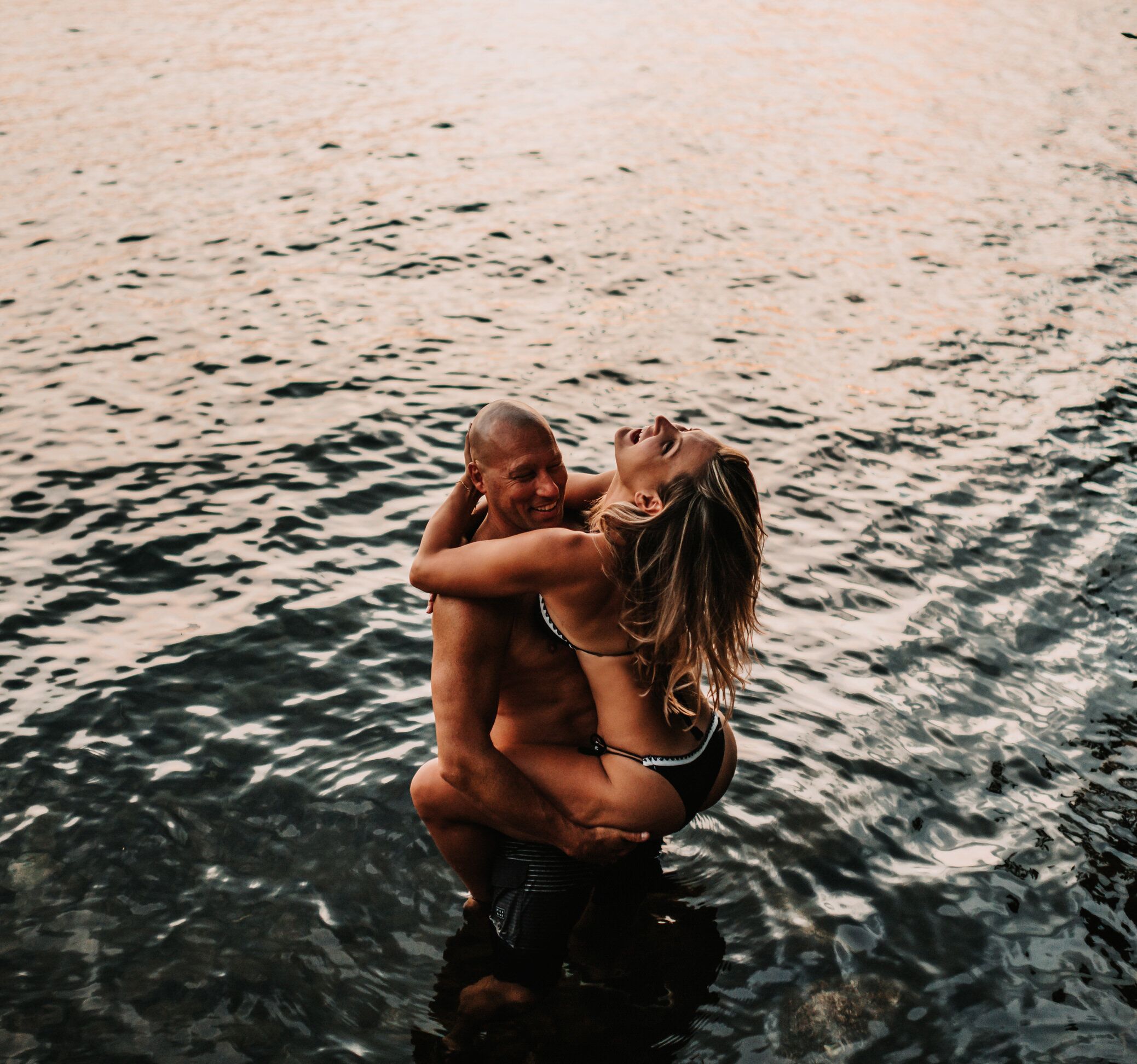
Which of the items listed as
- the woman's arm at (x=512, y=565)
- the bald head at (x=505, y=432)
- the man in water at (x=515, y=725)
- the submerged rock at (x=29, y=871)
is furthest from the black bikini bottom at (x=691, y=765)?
the submerged rock at (x=29, y=871)

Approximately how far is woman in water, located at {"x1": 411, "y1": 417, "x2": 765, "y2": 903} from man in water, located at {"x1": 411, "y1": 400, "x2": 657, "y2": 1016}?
7 cm

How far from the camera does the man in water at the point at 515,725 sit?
142 inches

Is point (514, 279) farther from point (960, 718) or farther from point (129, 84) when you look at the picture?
point (129, 84)

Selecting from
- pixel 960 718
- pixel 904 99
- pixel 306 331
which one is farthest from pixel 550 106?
pixel 960 718

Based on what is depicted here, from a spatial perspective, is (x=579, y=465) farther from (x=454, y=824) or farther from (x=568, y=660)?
(x=454, y=824)

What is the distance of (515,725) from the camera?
3961 millimetres

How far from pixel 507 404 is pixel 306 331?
320 inches

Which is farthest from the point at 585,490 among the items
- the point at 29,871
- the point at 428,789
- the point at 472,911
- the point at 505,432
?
the point at 29,871

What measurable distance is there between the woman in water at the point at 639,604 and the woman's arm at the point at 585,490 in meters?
0.28

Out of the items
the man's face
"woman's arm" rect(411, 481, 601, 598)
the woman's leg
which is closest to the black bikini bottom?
the woman's leg

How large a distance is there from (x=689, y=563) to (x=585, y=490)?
0.91m

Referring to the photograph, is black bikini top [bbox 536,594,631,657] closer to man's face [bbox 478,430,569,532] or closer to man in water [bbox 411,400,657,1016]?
man in water [bbox 411,400,657,1016]

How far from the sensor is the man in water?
3607mm

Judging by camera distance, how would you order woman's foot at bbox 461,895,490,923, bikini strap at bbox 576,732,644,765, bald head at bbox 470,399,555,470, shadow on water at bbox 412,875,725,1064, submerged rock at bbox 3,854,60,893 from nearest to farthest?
bald head at bbox 470,399,555,470 < bikini strap at bbox 576,732,644,765 < shadow on water at bbox 412,875,725,1064 < woman's foot at bbox 461,895,490,923 < submerged rock at bbox 3,854,60,893
